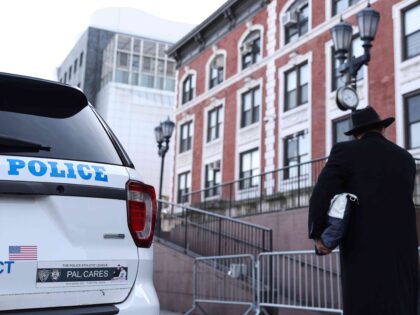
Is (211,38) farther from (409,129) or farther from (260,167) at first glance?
(409,129)

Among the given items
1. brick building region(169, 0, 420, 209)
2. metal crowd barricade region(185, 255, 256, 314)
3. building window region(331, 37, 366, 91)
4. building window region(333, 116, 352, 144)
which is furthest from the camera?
building window region(333, 116, 352, 144)

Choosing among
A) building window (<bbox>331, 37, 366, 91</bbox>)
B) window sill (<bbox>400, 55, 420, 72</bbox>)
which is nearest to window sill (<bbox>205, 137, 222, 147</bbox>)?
building window (<bbox>331, 37, 366, 91</bbox>)

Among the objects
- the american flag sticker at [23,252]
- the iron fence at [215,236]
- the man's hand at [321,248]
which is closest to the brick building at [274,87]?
the iron fence at [215,236]

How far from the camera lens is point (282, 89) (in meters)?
23.8

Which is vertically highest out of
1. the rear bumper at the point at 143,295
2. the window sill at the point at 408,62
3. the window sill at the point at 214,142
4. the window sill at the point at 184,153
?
the window sill at the point at 408,62

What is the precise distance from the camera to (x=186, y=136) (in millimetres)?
31797

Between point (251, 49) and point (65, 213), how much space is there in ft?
79.7

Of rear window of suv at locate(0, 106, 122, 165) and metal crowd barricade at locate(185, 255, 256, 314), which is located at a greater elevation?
rear window of suv at locate(0, 106, 122, 165)

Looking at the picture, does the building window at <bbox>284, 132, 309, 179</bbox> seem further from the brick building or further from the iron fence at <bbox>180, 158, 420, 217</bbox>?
the iron fence at <bbox>180, 158, 420, 217</bbox>

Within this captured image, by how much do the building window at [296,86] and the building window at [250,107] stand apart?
7.00 ft

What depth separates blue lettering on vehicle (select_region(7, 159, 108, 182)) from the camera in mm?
2977

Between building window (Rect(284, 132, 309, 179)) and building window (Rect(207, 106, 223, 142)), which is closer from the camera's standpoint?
building window (Rect(284, 132, 309, 179))

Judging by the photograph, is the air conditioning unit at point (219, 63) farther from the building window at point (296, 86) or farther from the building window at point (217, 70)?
the building window at point (296, 86)

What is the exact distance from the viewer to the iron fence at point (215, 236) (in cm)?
1402
